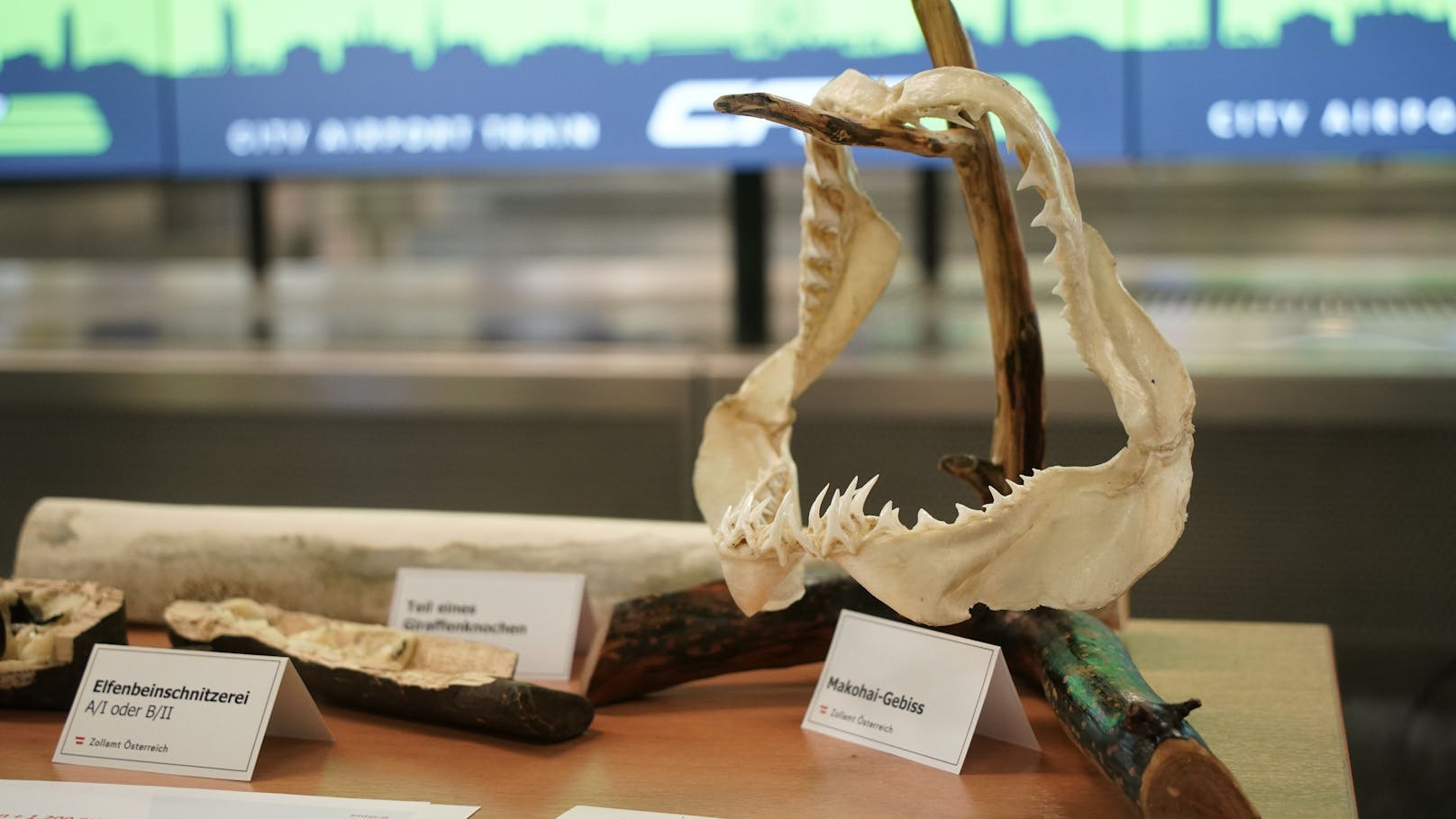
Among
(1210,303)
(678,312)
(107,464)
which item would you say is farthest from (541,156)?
(1210,303)

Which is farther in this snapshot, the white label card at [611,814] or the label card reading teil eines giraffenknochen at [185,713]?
the label card reading teil eines giraffenknochen at [185,713]

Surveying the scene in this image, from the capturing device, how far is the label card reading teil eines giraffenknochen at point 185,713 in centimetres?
108

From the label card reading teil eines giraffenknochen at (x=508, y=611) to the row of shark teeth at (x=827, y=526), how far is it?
357 millimetres

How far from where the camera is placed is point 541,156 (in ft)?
7.96

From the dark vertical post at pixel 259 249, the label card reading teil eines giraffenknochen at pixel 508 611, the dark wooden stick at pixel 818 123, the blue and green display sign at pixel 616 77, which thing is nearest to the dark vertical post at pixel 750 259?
the blue and green display sign at pixel 616 77

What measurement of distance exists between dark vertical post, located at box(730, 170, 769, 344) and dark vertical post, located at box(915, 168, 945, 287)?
34cm

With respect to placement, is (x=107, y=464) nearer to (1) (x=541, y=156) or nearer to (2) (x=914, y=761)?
(1) (x=541, y=156)

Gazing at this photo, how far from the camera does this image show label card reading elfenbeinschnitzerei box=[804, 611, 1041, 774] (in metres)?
1.07

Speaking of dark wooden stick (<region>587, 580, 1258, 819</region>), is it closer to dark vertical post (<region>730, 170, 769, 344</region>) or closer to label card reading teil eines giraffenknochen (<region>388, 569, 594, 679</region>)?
label card reading teil eines giraffenknochen (<region>388, 569, 594, 679</region>)

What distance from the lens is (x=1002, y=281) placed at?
114 centimetres

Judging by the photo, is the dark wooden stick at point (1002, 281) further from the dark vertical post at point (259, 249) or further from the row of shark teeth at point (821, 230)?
the dark vertical post at point (259, 249)

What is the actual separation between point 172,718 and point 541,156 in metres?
1.48

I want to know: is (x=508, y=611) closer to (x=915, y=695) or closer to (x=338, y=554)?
(x=338, y=554)

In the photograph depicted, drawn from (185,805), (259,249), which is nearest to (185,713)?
(185,805)
